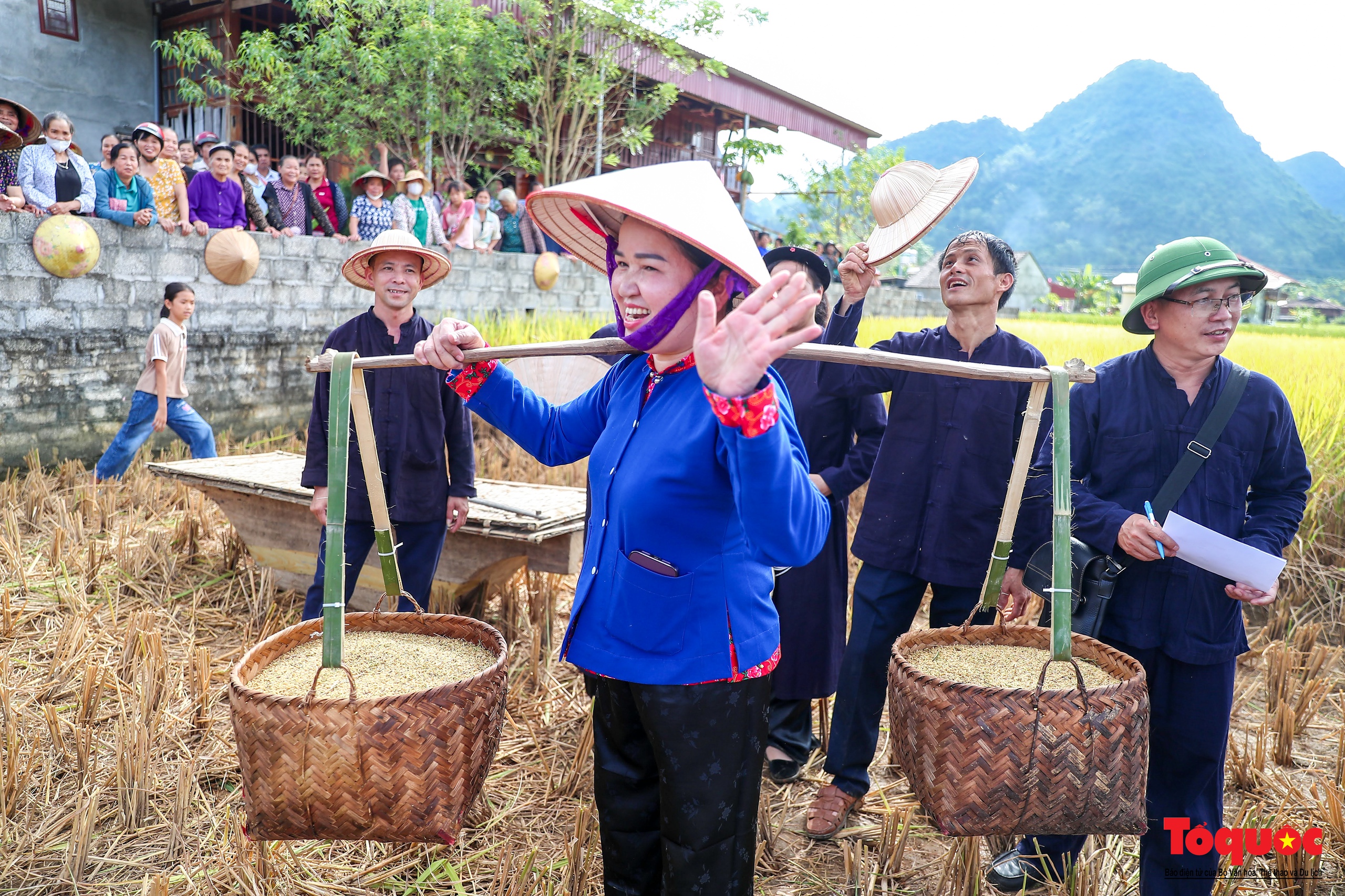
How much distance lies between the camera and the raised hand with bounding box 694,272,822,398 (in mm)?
1317

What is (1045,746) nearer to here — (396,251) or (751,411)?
(751,411)

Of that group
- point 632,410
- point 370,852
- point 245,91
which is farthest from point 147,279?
point 632,410

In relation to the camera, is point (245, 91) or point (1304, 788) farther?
point (245, 91)

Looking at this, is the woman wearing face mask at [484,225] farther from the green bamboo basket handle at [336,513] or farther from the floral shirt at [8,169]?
the green bamboo basket handle at [336,513]

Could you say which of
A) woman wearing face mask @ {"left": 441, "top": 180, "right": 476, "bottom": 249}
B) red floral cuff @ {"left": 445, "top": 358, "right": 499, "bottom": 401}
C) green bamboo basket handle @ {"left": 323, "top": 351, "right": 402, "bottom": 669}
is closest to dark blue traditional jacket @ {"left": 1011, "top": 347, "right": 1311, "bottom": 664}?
red floral cuff @ {"left": 445, "top": 358, "right": 499, "bottom": 401}

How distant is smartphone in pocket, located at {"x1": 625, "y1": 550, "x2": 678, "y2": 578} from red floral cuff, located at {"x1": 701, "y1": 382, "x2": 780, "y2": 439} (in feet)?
1.31

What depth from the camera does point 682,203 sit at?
5.27ft

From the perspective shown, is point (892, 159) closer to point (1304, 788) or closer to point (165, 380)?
point (165, 380)

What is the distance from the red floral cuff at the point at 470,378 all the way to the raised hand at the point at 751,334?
0.84 m

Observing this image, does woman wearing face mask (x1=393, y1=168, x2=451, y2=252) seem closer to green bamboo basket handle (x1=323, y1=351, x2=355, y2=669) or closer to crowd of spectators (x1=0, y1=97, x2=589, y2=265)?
crowd of spectators (x1=0, y1=97, x2=589, y2=265)

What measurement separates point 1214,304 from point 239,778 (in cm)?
320

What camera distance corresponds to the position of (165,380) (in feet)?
20.9

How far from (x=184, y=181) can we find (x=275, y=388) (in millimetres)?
1932

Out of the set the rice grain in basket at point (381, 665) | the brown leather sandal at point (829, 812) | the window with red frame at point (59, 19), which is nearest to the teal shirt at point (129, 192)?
the window with red frame at point (59, 19)
